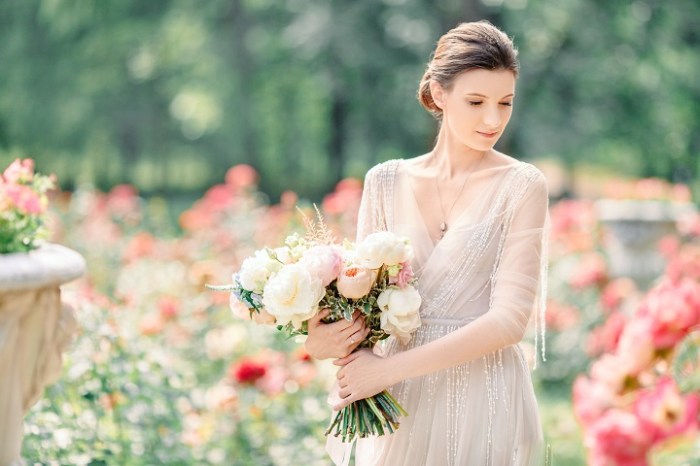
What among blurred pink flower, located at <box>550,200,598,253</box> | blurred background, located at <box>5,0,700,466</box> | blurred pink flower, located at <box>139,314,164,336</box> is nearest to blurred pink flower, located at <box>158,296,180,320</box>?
blurred background, located at <box>5,0,700,466</box>

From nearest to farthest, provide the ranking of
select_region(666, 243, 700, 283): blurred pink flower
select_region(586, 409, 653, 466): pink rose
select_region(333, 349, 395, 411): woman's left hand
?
A: select_region(586, 409, 653, 466): pink rose
select_region(333, 349, 395, 411): woman's left hand
select_region(666, 243, 700, 283): blurred pink flower

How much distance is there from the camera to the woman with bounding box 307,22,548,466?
2402 mm

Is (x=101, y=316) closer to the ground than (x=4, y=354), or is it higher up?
closer to the ground

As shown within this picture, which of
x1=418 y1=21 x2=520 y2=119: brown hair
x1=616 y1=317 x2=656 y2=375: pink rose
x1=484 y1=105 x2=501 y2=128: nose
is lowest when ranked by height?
x1=616 y1=317 x2=656 y2=375: pink rose

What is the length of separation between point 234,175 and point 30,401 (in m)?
4.84

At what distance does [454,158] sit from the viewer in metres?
2.61

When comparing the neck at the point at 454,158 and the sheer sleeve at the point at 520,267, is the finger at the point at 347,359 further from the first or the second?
the neck at the point at 454,158

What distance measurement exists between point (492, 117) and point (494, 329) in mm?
518

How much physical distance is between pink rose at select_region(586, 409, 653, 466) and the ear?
0.99m

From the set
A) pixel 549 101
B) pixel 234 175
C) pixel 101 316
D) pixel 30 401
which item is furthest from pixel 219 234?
pixel 549 101

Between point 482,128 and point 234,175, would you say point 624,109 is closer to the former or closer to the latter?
A: point 234,175

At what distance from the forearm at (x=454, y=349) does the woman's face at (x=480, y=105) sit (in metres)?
0.45

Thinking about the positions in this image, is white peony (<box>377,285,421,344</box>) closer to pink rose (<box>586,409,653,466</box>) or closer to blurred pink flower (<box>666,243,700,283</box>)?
pink rose (<box>586,409,653,466</box>)

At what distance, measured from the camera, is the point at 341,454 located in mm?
2748
